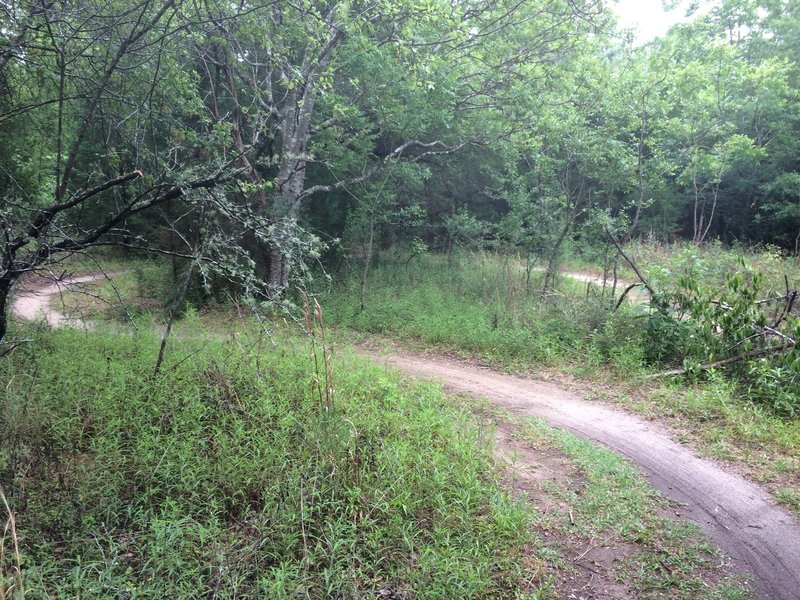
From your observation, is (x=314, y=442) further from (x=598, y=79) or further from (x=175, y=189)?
(x=598, y=79)

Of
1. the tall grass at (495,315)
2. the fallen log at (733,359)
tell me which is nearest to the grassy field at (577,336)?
the tall grass at (495,315)

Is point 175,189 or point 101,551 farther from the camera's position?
point 175,189

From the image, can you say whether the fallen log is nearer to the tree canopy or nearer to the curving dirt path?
the curving dirt path

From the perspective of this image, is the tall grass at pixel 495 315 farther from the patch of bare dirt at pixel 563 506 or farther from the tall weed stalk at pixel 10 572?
the tall weed stalk at pixel 10 572

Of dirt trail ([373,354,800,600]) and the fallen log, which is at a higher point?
the fallen log

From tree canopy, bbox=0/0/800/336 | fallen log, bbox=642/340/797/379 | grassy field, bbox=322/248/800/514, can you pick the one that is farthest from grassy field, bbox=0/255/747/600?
fallen log, bbox=642/340/797/379

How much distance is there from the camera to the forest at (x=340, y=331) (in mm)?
3375

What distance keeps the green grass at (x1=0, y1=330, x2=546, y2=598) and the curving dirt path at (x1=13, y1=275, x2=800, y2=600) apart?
4.29 feet

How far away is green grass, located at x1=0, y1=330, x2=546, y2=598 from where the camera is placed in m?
3.11

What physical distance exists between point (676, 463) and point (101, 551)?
16.0ft

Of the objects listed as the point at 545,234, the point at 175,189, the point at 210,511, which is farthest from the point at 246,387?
the point at 545,234

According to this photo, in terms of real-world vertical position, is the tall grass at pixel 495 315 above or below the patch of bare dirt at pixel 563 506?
above

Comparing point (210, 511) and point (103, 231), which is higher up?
point (103, 231)

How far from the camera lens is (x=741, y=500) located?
423cm
